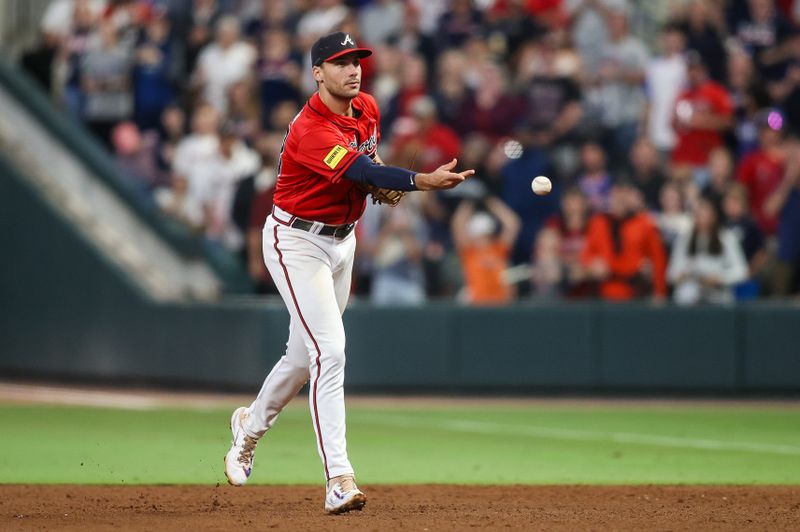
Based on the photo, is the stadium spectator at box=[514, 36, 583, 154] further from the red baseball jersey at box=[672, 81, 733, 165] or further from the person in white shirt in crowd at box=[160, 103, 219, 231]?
the person in white shirt in crowd at box=[160, 103, 219, 231]

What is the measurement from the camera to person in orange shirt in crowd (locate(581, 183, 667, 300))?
13.6 m

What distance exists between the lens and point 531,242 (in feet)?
47.4

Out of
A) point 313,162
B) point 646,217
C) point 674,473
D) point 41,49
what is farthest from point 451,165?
point 41,49

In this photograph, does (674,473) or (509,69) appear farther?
(509,69)

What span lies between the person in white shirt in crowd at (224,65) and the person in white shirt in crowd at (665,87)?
4610 millimetres

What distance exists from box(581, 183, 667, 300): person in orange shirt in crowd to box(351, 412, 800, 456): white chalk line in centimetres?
240

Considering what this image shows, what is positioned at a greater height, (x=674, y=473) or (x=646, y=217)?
(x=646, y=217)

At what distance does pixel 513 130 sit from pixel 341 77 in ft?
26.3

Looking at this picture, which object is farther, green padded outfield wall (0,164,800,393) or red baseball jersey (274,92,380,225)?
green padded outfield wall (0,164,800,393)

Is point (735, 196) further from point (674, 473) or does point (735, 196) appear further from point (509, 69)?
point (674, 473)

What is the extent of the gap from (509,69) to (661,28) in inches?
81.8

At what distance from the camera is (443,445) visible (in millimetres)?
10781

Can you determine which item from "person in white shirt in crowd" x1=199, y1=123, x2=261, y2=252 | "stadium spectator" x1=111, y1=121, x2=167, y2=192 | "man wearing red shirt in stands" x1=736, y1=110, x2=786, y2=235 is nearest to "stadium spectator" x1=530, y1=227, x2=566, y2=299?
"man wearing red shirt in stands" x1=736, y1=110, x2=786, y2=235

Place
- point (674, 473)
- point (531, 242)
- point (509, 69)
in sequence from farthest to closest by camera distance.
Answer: point (509, 69) → point (531, 242) → point (674, 473)
